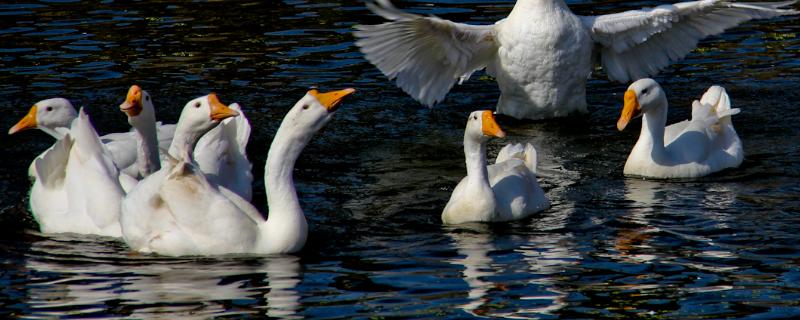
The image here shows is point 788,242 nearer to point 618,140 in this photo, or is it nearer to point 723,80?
point 618,140

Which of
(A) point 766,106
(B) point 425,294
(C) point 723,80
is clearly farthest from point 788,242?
(C) point 723,80

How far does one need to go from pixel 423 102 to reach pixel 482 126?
12.9ft

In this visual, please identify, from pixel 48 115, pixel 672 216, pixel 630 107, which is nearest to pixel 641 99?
pixel 630 107

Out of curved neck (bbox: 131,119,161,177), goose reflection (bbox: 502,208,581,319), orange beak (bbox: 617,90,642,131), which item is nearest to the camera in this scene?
goose reflection (bbox: 502,208,581,319)

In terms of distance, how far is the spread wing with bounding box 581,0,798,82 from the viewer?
13906 mm

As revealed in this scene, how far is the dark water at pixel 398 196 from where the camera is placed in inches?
330

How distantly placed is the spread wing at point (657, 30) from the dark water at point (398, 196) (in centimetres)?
53

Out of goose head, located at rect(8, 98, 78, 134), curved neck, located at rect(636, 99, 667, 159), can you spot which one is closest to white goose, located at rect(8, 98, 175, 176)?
goose head, located at rect(8, 98, 78, 134)

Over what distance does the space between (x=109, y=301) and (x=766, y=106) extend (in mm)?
8124

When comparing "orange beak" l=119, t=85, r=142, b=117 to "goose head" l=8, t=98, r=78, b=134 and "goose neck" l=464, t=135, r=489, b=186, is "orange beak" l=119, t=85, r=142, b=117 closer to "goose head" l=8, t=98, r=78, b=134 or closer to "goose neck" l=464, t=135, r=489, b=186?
"goose head" l=8, t=98, r=78, b=134

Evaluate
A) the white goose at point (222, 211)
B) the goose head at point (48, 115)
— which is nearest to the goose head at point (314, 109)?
the white goose at point (222, 211)

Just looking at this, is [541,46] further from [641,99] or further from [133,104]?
[133,104]

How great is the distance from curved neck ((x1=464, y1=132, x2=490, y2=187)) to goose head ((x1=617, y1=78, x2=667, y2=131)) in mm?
1827

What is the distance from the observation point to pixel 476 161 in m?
10.5
